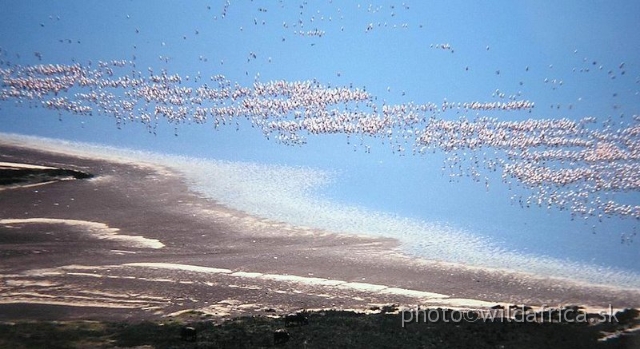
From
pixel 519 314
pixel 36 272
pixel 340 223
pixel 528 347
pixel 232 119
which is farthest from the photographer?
pixel 232 119

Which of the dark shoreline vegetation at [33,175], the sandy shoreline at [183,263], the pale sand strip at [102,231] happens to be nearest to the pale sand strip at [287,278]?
the sandy shoreline at [183,263]

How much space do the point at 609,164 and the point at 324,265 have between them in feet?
5.36

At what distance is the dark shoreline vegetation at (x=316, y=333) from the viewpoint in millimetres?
3301

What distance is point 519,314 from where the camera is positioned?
363 cm

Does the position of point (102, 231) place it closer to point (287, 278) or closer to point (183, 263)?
point (183, 263)

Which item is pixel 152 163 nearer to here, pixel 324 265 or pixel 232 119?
pixel 232 119

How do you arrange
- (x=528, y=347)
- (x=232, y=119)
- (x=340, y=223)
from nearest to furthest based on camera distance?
(x=528, y=347)
(x=340, y=223)
(x=232, y=119)

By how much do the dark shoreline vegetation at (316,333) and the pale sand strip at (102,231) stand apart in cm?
65

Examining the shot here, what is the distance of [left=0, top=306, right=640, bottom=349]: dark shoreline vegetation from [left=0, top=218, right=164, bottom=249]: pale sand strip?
0.65 meters

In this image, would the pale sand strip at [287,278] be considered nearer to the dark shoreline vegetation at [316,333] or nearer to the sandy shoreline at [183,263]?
the sandy shoreline at [183,263]

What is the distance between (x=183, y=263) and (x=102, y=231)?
50cm

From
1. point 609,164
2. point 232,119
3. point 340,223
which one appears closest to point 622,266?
point 609,164

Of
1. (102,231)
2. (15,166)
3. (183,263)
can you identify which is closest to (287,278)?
(183,263)

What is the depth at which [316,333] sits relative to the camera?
3385mm
